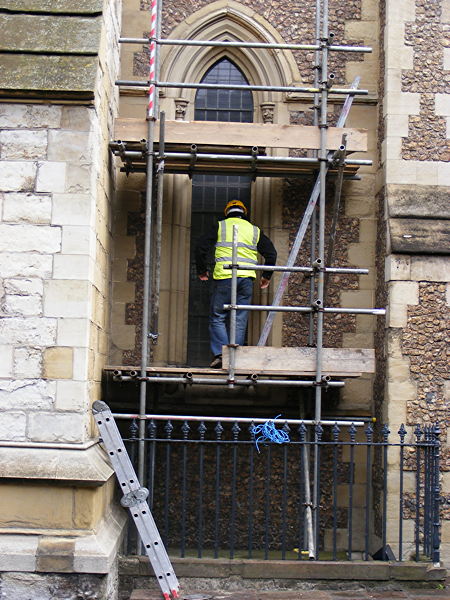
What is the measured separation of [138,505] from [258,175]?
136 inches

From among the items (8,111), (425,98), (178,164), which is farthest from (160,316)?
(425,98)

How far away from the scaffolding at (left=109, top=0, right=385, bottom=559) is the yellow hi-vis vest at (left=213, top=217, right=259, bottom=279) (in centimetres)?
37

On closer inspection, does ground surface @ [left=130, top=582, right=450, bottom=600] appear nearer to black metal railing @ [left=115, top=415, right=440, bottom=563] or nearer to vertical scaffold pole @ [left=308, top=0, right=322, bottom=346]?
black metal railing @ [left=115, top=415, right=440, bottom=563]

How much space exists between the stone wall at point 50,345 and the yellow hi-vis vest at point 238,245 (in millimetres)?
1609

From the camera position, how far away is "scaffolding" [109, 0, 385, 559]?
728cm

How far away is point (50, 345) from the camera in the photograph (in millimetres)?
6258

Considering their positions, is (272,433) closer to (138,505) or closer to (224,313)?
(224,313)

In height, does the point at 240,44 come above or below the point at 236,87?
above

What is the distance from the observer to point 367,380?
8359mm

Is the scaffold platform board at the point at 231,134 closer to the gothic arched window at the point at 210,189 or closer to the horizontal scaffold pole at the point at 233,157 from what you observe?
the horizontal scaffold pole at the point at 233,157

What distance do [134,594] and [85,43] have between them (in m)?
4.23

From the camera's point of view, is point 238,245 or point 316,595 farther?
point 238,245

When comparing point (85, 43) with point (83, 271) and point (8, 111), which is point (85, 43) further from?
point (83, 271)

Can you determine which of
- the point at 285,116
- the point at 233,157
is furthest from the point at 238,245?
the point at 285,116
